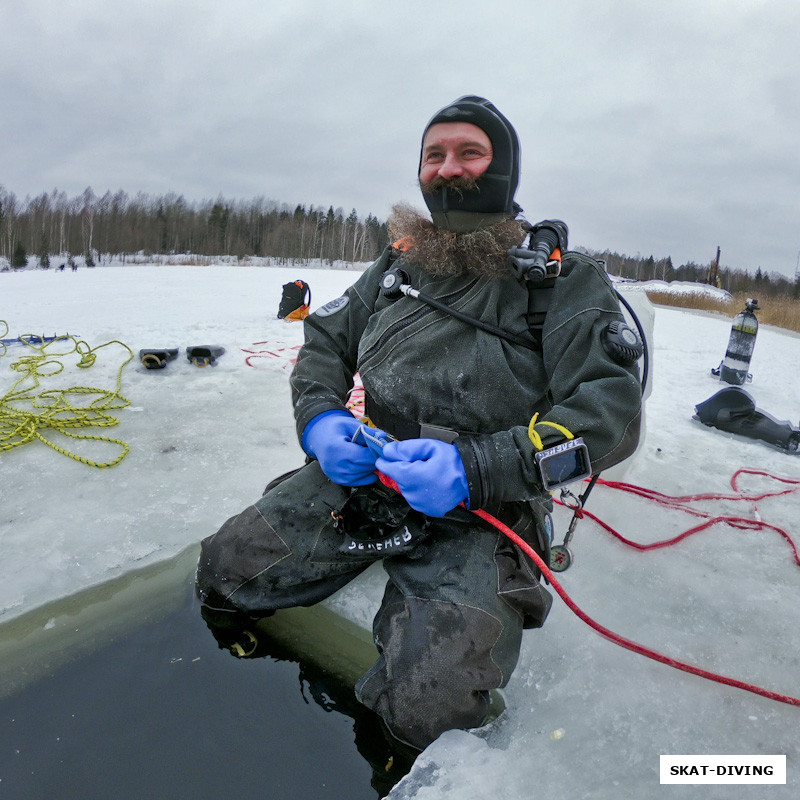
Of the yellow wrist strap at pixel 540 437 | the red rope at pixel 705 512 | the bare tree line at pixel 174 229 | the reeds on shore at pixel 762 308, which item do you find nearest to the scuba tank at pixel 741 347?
the red rope at pixel 705 512

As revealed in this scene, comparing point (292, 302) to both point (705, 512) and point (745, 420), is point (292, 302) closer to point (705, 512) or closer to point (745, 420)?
point (745, 420)

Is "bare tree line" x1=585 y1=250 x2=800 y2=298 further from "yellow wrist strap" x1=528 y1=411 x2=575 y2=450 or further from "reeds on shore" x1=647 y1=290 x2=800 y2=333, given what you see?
"yellow wrist strap" x1=528 y1=411 x2=575 y2=450

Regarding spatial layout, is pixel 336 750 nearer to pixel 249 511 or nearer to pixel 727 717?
pixel 249 511

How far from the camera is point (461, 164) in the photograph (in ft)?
5.65

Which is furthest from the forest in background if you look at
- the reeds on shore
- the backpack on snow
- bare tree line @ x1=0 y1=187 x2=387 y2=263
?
the backpack on snow

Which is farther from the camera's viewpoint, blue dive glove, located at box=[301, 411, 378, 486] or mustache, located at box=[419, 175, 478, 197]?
mustache, located at box=[419, 175, 478, 197]

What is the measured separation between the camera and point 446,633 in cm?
134

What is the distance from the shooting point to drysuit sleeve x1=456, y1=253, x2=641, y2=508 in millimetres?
1388

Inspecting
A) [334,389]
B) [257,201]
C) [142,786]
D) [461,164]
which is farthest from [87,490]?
[257,201]

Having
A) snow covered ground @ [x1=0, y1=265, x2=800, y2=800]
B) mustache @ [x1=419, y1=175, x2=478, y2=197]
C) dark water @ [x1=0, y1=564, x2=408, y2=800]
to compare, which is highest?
mustache @ [x1=419, y1=175, x2=478, y2=197]

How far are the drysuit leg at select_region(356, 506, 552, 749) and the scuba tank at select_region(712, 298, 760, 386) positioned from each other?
4.75 meters

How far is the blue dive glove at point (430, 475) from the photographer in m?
1.37

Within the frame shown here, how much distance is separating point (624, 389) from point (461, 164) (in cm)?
88

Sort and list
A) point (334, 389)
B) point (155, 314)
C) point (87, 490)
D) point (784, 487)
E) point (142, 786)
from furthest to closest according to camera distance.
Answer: point (155, 314), point (784, 487), point (87, 490), point (334, 389), point (142, 786)
